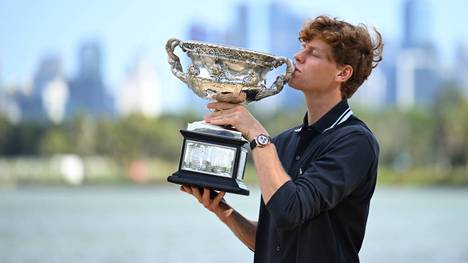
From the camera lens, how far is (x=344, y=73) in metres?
2.22

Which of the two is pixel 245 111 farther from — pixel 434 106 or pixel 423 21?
pixel 423 21

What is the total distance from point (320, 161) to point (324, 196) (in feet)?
0.29

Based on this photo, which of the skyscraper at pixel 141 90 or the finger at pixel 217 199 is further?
the skyscraper at pixel 141 90

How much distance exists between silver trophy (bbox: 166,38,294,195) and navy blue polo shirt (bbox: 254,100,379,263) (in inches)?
4.2

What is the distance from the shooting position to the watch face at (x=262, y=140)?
2113 mm

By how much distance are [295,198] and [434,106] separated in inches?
2471

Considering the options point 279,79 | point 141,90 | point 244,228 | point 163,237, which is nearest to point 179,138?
point 141,90

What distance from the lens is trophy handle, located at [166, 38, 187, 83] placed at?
2254mm

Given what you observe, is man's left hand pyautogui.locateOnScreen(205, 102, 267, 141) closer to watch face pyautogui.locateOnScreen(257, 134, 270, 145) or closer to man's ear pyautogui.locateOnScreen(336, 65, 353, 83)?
watch face pyautogui.locateOnScreen(257, 134, 270, 145)

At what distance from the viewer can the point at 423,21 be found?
10100 cm

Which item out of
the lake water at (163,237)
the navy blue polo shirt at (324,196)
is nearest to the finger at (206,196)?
the navy blue polo shirt at (324,196)

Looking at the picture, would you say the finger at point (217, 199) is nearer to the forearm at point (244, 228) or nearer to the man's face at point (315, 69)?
the forearm at point (244, 228)

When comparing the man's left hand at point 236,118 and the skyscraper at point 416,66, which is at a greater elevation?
the man's left hand at point 236,118

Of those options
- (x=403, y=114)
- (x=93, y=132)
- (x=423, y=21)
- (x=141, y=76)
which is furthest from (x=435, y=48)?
(x=93, y=132)
